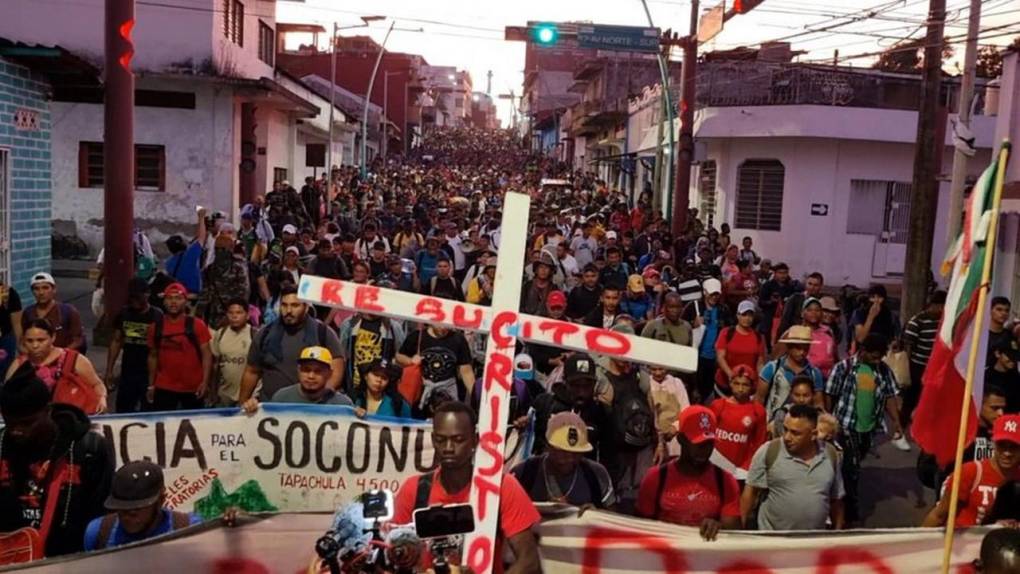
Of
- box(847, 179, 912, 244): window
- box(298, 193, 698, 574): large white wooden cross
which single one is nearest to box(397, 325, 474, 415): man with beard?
box(298, 193, 698, 574): large white wooden cross

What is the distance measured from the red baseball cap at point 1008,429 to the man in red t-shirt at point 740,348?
11.2 feet

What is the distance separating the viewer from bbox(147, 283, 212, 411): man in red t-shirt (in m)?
7.54

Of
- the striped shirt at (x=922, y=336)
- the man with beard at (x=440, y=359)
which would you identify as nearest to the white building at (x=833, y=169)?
the striped shirt at (x=922, y=336)

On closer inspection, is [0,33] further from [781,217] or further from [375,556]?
[375,556]

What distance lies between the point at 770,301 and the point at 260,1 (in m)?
18.2

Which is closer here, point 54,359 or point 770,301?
point 54,359

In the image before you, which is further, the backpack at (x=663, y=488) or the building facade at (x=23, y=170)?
the building facade at (x=23, y=170)

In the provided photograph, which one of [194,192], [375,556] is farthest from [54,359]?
[194,192]

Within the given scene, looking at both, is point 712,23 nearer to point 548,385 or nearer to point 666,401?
point 548,385

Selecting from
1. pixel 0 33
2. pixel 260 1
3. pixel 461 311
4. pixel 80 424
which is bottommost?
pixel 80 424

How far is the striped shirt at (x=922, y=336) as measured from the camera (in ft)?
29.9

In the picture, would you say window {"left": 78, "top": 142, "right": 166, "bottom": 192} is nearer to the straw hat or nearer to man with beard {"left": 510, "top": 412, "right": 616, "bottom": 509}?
the straw hat

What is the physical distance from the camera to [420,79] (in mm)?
79062

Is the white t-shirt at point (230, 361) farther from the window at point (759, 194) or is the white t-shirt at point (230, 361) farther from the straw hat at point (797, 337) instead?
the window at point (759, 194)
